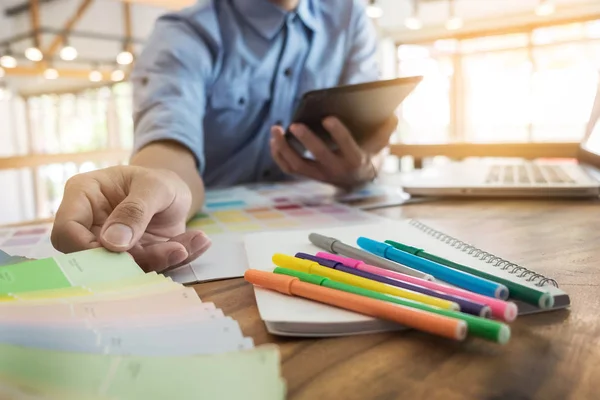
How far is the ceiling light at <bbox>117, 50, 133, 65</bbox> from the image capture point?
583 cm

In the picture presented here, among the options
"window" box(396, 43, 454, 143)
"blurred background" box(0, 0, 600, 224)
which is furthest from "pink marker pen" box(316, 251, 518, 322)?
"window" box(396, 43, 454, 143)

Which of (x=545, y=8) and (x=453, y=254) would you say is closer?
(x=453, y=254)

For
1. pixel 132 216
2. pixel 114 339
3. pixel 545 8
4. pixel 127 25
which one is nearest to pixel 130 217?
pixel 132 216

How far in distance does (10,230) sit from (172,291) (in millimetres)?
405

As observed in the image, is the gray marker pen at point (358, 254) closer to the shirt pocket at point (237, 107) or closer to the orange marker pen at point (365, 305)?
the orange marker pen at point (365, 305)

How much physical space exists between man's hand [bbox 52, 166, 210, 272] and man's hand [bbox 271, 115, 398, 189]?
0.96ft

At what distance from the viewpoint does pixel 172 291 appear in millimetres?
315

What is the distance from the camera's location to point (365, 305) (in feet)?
0.92

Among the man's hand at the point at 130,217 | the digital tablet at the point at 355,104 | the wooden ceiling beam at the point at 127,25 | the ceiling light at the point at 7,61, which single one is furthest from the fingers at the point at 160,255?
the wooden ceiling beam at the point at 127,25

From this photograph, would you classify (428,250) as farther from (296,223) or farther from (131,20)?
(131,20)

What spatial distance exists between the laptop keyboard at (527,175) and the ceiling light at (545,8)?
3572 millimetres

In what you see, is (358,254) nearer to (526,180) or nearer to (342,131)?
(342,131)

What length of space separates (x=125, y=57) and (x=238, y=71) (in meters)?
5.46

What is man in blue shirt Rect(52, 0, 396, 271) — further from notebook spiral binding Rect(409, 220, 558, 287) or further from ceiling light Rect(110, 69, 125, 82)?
ceiling light Rect(110, 69, 125, 82)
